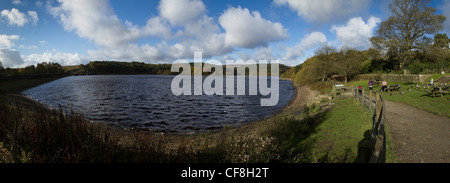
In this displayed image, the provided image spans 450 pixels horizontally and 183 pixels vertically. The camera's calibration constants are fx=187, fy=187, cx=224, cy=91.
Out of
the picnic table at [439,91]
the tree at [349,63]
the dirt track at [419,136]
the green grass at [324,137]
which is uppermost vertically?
the tree at [349,63]

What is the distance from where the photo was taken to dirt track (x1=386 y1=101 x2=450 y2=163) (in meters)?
5.70

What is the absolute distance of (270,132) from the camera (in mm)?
9719

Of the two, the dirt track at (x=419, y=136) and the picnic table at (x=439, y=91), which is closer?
the dirt track at (x=419, y=136)

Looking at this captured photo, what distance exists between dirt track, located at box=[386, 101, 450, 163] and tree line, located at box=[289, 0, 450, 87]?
2639 cm

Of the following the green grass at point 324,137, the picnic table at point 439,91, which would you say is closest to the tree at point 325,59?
the picnic table at point 439,91

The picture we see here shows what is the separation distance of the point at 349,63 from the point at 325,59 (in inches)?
189

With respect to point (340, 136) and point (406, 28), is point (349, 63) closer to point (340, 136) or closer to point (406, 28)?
point (406, 28)

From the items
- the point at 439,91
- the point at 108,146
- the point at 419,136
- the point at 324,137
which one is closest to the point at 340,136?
the point at 324,137

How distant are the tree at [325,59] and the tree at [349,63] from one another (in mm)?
1562

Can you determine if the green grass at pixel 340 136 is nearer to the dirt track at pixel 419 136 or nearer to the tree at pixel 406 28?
the dirt track at pixel 419 136

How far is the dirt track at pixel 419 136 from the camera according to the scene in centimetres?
570
